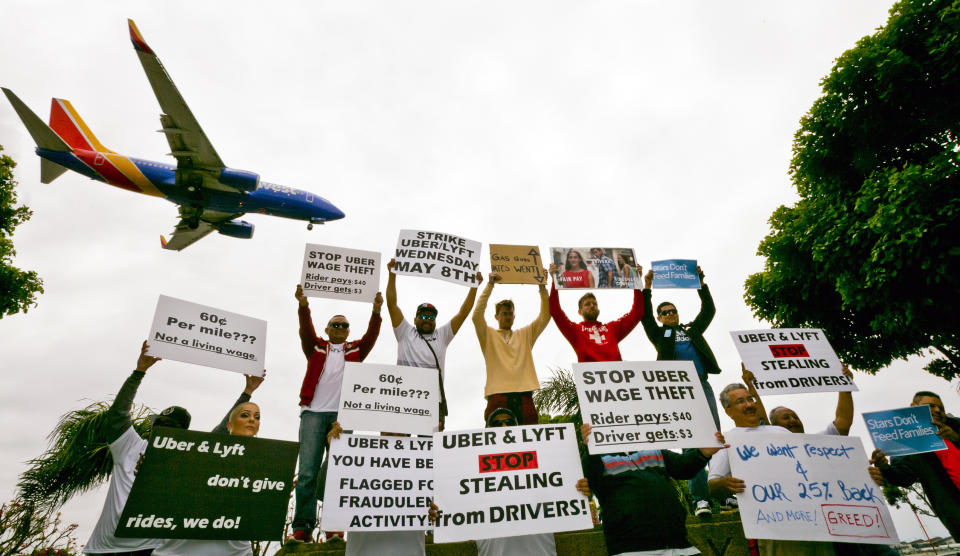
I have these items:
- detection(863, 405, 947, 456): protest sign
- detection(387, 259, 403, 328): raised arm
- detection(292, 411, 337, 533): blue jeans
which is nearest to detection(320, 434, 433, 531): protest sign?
detection(292, 411, 337, 533): blue jeans

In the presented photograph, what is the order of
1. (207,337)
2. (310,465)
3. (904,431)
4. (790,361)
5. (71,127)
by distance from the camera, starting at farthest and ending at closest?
(71,127) < (790,361) < (207,337) < (310,465) < (904,431)

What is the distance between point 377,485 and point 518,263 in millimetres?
3761

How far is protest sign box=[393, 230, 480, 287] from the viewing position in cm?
660

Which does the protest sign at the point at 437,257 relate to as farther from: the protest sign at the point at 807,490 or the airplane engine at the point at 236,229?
the airplane engine at the point at 236,229

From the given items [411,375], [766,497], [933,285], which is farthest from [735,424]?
[933,285]

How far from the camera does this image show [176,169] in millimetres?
22375

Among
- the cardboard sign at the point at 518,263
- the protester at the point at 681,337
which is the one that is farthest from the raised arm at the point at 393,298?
the protester at the point at 681,337

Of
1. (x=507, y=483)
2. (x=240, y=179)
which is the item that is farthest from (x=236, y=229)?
(x=507, y=483)

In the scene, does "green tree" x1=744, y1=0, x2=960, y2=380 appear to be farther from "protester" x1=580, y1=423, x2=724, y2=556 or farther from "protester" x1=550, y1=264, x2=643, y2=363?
"protester" x1=580, y1=423, x2=724, y2=556

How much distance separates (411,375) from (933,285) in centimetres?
1231

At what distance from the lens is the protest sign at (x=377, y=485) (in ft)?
13.4

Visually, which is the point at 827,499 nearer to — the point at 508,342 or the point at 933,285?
the point at 508,342

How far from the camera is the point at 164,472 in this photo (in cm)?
375

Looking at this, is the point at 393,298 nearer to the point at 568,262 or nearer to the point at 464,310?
the point at 464,310
